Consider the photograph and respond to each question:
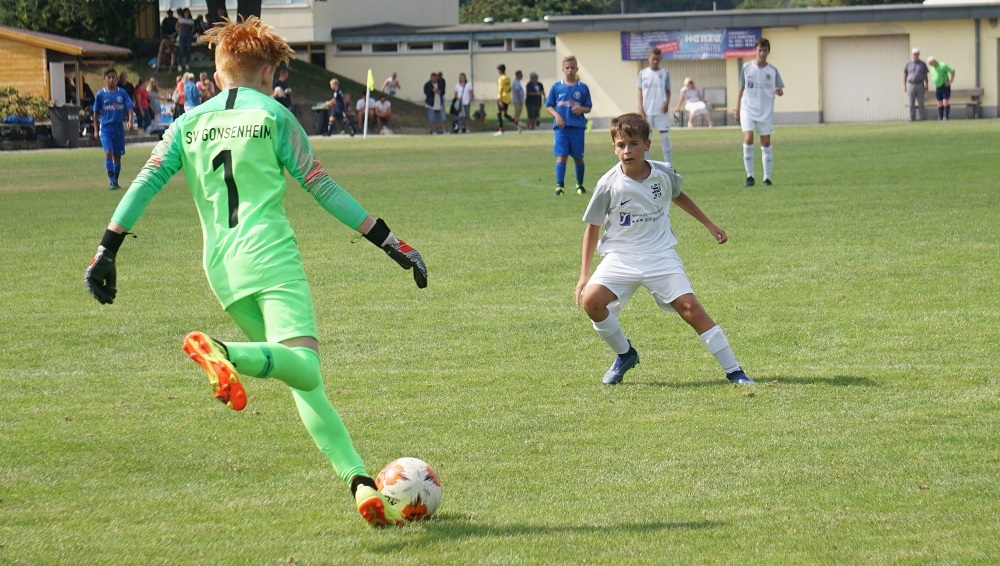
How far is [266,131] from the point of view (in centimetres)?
489

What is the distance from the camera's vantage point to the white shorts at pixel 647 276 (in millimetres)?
7488

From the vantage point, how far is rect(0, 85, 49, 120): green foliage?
39438 mm

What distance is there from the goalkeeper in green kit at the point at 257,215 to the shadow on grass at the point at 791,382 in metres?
2.84

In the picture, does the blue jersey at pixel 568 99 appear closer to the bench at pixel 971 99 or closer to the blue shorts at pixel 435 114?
the blue shorts at pixel 435 114

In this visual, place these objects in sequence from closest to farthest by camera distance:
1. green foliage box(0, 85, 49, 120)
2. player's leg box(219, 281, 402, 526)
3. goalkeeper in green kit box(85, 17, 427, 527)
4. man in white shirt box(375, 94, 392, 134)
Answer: player's leg box(219, 281, 402, 526), goalkeeper in green kit box(85, 17, 427, 527), green foliage box(0, 85, 49, 120), man in white shirt box(375, 94, 392, 134)

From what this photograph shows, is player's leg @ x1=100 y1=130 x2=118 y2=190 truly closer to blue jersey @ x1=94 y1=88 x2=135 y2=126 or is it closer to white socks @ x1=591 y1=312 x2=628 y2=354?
blue jersey @ x1=94 y1=88 x2=135 y2=126

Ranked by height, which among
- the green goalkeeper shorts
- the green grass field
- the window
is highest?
the window

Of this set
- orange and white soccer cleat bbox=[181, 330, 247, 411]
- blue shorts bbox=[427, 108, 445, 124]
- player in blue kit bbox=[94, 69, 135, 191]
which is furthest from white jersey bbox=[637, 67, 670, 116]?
blue shorts bbox=[427, 108, 445, 124]

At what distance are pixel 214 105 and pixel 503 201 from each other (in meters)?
13.7

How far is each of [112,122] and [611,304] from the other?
1699 centimetres

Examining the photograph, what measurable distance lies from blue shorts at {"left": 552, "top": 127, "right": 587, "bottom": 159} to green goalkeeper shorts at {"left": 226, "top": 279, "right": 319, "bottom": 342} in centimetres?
1486

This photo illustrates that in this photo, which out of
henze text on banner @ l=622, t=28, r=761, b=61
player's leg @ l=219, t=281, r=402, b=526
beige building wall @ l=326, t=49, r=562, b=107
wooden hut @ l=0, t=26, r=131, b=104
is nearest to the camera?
player's leg @ l=219, t=281, r=402, b=526

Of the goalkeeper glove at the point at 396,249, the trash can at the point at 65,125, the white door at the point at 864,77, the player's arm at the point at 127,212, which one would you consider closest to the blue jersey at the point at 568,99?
the goalkeeper glove at the point at 396,249

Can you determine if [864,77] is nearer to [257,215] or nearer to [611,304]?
[611,304]
